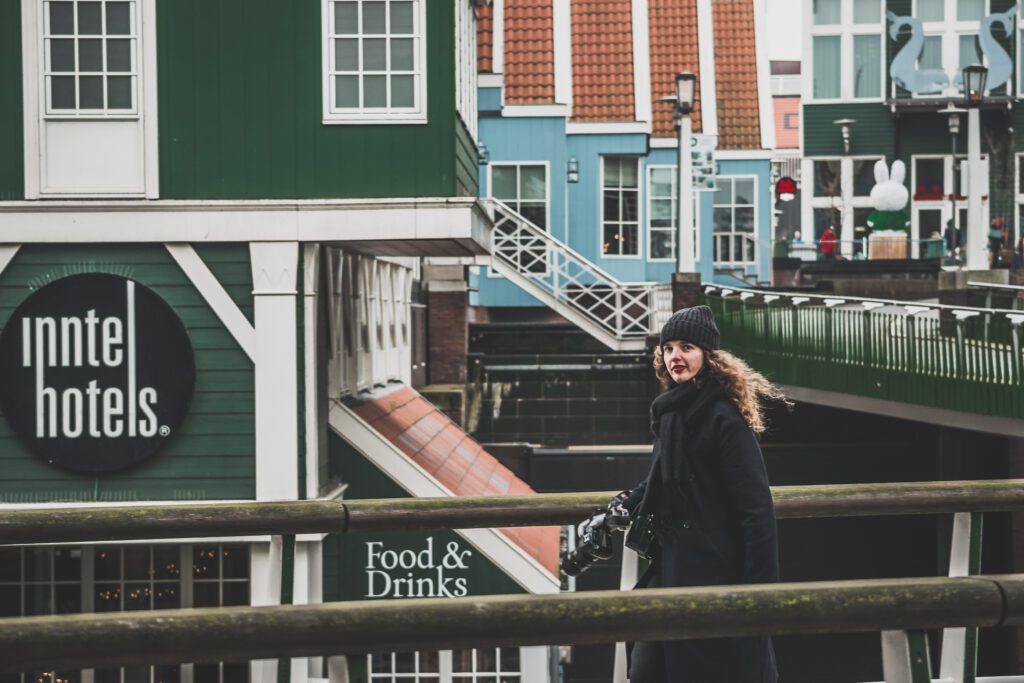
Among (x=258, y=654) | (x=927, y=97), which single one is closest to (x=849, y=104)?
(x=927, y=97)

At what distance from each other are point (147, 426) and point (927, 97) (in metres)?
39.0

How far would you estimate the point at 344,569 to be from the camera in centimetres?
1445

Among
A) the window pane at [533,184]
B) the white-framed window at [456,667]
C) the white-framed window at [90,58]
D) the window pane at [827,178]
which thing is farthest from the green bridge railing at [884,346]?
the window pane at [827,178]

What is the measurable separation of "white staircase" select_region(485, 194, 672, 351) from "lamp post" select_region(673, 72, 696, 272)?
1.29 metres

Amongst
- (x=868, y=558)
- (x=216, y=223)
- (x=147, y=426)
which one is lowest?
(x=868, y=558)

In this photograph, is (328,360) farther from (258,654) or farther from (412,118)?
(258,654)

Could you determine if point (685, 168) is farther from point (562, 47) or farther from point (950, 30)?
point (950, 30)

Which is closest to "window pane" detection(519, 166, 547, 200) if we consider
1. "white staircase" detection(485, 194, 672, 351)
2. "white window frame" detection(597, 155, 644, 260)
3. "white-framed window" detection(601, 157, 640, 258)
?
"white window frame" detection(597, 155, 644, 260)

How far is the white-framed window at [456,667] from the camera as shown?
14734mm

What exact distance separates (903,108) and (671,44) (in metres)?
13.6

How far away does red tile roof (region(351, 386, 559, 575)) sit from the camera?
606 inches

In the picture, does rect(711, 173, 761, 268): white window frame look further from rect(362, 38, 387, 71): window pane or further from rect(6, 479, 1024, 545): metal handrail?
rect(6, 479, 1024, 545): metal handrail

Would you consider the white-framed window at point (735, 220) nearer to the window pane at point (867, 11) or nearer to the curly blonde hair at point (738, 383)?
the window pane at point (867, 11)

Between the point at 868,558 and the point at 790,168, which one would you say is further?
the point at 790,168
